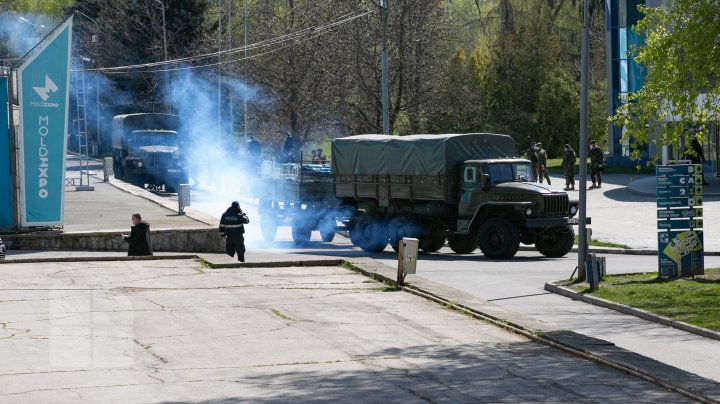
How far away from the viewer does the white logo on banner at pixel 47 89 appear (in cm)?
2952

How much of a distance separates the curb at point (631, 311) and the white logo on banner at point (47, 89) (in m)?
13.3

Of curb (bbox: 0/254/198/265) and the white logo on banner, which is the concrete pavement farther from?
the white logo on banner

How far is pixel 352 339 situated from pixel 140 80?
6877 cm

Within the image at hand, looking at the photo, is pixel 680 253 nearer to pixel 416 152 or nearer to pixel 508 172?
pixel 508 172

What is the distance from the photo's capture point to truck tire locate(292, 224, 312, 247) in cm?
3322

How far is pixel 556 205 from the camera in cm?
2925

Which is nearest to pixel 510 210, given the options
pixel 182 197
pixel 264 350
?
pixel 182 197

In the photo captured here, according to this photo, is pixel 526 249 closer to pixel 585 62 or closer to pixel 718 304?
pixel 585 62

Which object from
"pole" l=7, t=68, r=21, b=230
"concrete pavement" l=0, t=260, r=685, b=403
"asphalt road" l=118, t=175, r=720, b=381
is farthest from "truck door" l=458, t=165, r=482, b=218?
Answer: "pole" l=7, t=68, r=21, b=230

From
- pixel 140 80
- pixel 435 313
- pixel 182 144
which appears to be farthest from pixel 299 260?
pixel 140 80

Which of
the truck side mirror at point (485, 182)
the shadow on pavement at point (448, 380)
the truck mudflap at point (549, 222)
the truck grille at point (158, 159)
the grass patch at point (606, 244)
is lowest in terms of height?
the shadow on pavement at point (448, 380)

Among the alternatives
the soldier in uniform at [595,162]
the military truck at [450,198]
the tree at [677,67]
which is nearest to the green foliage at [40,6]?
the soldier in uniform at [595,162]

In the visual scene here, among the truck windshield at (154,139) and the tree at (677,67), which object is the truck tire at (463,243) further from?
the truck windshield at (154,139)

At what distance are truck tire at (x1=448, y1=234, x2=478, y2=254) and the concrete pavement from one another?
956cm
